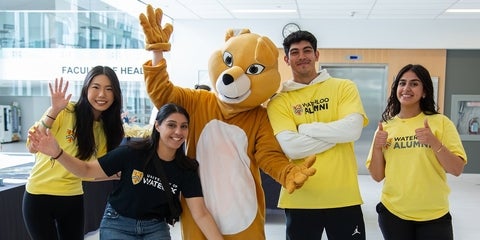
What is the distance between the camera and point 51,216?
7.50ft

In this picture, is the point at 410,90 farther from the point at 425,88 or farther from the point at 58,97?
the point at 58,97

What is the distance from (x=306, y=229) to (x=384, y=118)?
0.80 metres

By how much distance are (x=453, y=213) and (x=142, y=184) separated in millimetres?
4489

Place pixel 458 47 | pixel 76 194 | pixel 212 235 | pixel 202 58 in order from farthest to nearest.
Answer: pixel 202 58, pixel 458 47, pixel 76 194, pixel 212 235

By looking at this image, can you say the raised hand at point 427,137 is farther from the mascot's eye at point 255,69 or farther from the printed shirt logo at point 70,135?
the printed shirt logo at point 70,135

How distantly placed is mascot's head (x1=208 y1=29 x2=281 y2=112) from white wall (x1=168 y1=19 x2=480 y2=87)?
594cm

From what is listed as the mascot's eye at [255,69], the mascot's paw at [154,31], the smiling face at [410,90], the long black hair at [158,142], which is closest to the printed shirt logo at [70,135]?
the long black hair at [158,142]

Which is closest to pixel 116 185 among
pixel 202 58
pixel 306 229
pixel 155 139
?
pixel 155 139

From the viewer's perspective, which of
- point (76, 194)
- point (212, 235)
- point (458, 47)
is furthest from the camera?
point (458, 47)

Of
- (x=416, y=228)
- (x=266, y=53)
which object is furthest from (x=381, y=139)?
(x=266, y=53)

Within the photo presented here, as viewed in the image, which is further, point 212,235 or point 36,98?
point 36,98

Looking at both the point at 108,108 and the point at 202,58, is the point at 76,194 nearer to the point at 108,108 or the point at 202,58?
the point at 108,108

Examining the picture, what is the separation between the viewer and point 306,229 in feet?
6.74

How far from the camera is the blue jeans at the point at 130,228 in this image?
198cm
